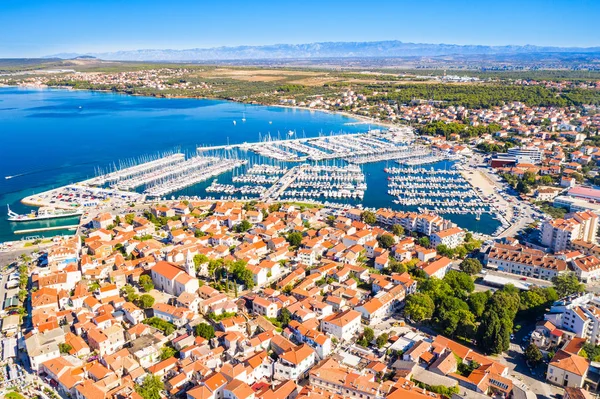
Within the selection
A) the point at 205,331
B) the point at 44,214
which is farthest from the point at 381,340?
the point at 44,214

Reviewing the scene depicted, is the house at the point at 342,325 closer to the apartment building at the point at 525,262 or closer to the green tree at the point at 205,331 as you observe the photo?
the green tree at the point at 205,331

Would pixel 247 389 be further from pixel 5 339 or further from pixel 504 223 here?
pixel 504 223

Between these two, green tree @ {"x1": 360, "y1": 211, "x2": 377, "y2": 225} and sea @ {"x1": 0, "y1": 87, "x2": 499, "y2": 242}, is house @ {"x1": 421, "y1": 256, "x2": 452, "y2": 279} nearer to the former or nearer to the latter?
green tree @ {"x1": 360, "y1": 211, "x2": 377, "y2": 225}

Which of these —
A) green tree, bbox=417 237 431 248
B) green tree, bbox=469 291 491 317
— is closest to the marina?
green tree, bbox=417 237 431 248

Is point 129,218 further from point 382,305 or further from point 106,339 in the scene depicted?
point 382,305

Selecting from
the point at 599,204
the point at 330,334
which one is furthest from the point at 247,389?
the point at 599,204
